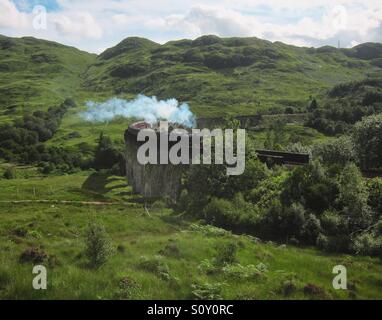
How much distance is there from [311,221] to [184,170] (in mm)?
28336

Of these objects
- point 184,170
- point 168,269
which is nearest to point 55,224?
point 184,170

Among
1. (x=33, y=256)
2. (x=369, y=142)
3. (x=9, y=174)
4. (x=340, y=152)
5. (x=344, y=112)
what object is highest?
(x=344, y=112)

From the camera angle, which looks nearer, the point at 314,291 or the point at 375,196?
the point at 314,291

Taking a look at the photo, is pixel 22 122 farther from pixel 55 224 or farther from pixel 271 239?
pixel 271 239

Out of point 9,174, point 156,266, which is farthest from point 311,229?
point 9,174

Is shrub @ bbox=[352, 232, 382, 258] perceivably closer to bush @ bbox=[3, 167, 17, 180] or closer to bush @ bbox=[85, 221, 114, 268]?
bush @ bbox=[85, 221, 114, 268]

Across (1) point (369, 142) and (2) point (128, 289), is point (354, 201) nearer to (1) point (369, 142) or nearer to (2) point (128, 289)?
(2) point (128, 289)

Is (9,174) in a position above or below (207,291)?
below

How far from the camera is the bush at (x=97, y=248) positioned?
932 inches

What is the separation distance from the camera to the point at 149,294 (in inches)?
816

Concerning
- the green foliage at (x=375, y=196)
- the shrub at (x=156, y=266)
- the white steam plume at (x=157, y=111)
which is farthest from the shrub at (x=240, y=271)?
the white steam plume at (x=157, y=111)

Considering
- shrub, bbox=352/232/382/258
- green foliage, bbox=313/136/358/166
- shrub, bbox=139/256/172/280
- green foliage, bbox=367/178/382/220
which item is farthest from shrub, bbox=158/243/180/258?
green foliage, bbox=313/136/358/166

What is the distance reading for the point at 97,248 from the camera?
2381cm
